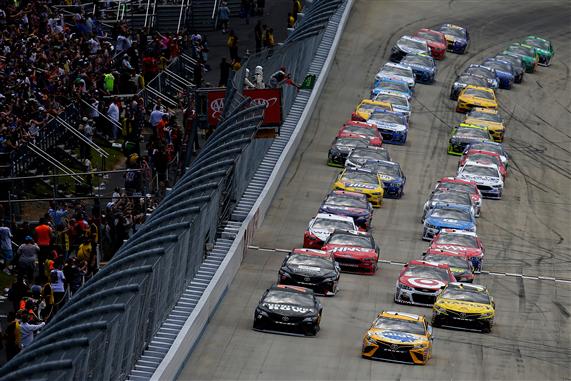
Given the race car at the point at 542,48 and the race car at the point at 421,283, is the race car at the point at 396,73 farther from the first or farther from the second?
the race car at the point at 421,283

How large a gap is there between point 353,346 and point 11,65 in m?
16.8

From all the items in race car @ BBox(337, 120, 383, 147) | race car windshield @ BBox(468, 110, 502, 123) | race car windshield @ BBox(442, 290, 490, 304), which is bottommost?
race car @ BBox(337, 120, 383, 147)

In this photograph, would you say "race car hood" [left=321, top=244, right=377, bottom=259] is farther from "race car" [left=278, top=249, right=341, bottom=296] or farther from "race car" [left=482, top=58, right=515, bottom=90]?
"race car" [left=482, top=58, right=515, bottom=90]

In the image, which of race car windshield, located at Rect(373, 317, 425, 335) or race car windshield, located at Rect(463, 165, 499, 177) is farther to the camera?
race car windshield, located at Rect(463, 165, 499, 177)

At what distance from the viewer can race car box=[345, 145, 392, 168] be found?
5128cm

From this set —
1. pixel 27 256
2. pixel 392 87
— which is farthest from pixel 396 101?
pixel 27 256

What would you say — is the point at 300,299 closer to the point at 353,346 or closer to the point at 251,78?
the point at 353,346

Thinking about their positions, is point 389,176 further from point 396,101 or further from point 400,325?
point 400,325

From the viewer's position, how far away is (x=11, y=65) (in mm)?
49094

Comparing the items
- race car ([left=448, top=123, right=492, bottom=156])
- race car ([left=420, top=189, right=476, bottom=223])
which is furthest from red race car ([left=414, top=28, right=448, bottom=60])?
race car ([left=420, top=189, right=476, bottom=223])

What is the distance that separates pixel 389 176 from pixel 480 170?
328 centimetres

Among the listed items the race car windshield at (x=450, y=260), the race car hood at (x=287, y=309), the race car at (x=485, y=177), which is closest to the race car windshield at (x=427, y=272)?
the race car windshield at (x=450, y=260)

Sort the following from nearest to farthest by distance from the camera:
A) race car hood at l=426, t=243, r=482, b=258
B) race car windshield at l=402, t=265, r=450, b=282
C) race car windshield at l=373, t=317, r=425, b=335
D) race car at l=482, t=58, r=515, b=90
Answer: race car windshield at l=373, t=317, r=425, b=335 → race car windshield at l=402, t=265, r=450, b=282 → race car hood at l=426, t=243, r=482, b=258 → race car at l=482, t=58, r=515, b=90

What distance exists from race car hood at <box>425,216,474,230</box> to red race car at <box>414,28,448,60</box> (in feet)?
81.7
